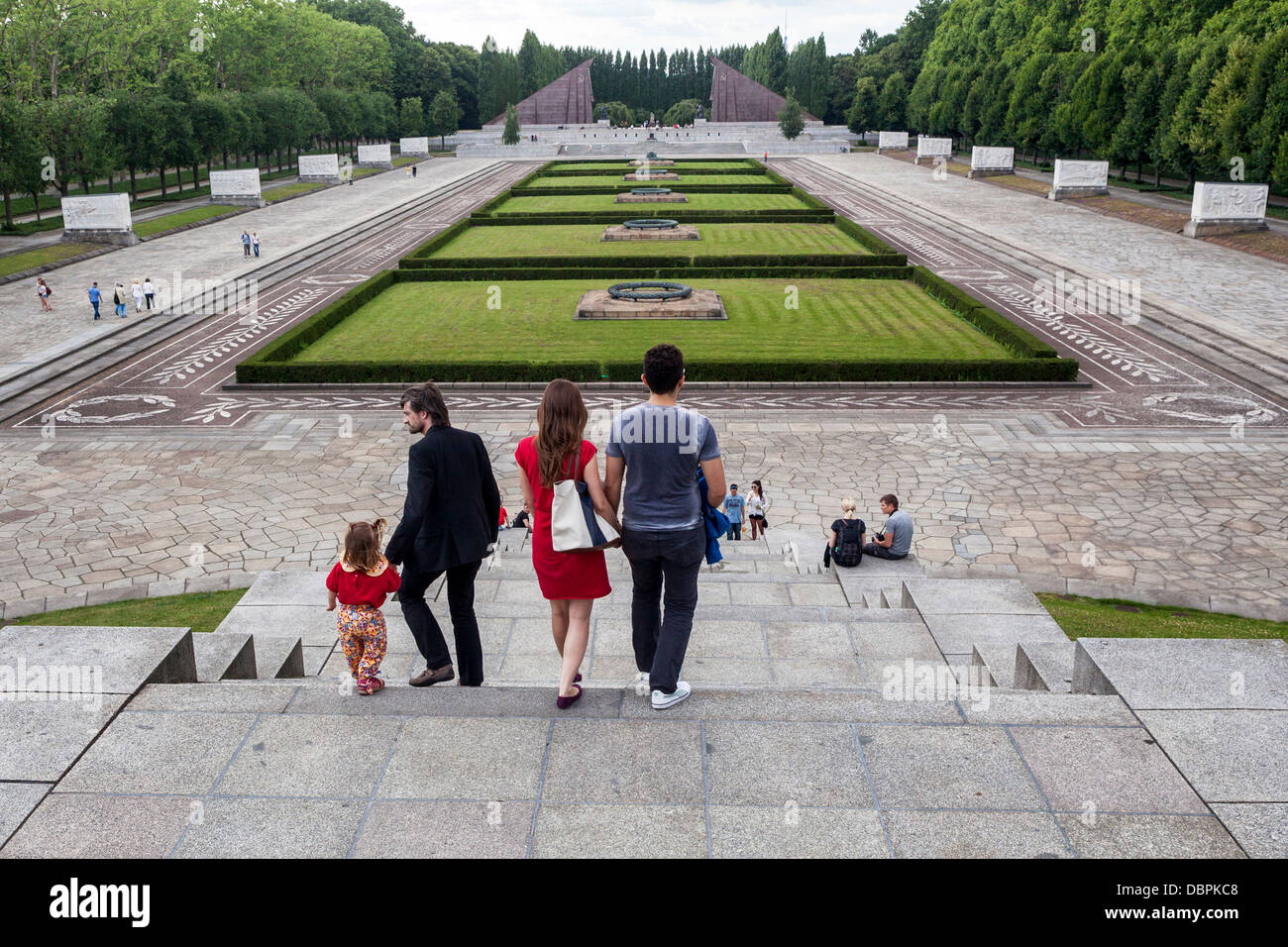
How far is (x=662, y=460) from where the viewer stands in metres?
5.06

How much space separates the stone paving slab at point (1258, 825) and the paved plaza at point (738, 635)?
0.02 metres

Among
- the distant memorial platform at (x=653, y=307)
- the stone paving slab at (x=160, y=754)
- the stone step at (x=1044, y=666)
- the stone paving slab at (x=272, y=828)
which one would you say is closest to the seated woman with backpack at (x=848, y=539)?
the stone step at (x=1044, y=666)

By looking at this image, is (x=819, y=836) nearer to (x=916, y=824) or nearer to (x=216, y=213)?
(x=916, y=824)

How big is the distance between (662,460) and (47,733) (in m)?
3.34

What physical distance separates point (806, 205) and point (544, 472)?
43.1 m

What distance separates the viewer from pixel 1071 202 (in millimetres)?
46875

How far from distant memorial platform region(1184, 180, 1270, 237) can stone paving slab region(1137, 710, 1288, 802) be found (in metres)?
36.3

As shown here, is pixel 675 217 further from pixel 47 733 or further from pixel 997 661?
pixel 47 733

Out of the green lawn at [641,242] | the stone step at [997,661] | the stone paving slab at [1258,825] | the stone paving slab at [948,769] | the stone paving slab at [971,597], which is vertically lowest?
the stone paving slab at [971,597]

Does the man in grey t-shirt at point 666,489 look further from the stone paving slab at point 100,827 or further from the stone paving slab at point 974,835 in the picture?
the stone paving slab at point 100,827

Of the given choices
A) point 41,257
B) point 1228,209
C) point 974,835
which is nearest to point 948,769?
point 974,835

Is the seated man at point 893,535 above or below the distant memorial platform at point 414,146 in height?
below

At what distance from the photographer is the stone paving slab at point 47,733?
14.9ft

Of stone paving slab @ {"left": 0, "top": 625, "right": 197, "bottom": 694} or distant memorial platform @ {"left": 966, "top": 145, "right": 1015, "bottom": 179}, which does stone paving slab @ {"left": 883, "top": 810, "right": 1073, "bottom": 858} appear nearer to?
stone paving slab @ {"left": 0, "top": 625, "right": 197, "bottom": 694}
